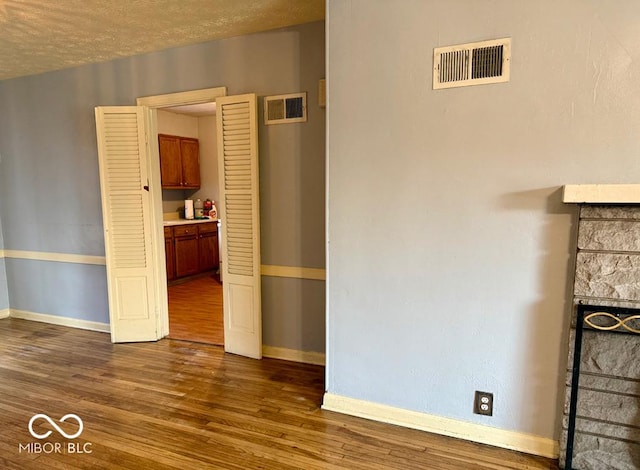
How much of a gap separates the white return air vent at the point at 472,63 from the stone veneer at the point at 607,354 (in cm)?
80

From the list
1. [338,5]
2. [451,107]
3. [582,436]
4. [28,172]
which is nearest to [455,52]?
[451,107]

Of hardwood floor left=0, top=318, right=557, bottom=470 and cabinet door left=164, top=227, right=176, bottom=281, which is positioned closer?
hardwood floor left=0, top=318, right=557, bottom=470

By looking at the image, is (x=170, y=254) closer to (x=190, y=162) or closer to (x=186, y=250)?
(x=186, y=250)

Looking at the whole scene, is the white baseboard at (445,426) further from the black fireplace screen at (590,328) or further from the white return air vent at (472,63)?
the white return air vent at (472,63)

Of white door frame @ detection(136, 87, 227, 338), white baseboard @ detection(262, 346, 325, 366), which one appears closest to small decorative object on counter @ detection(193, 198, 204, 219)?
white door frame @ detection(136, 87, 227, 338)

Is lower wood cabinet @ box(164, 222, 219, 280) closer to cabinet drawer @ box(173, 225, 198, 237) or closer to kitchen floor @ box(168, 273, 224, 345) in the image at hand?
cabinet drawer @ box(173, 225, 198, 237)

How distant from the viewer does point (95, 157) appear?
144 inches

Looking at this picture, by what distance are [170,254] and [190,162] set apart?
1.84 metres

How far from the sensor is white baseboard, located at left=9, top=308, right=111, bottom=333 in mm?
3846

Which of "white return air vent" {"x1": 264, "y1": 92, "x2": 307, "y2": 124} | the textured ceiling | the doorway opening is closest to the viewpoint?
the textured ceiling

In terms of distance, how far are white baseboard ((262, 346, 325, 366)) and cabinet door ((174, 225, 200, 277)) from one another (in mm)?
3152

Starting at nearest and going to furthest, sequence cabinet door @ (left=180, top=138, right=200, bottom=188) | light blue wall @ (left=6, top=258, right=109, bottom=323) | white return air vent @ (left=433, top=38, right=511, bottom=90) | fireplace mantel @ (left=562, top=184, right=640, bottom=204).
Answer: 1. fireplace mantel @ (left=562, top=184, right=640, bottom=204)
2. white return air vent @ (left=433, top=38, right=511, bottom=90)
3. light blue wall @ (left=6, top=258, right=109, bottom=323)
4. cabinet door @ (left=180, top=138, right=200, bottom=188)

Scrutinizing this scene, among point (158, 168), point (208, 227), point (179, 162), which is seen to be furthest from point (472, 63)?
point (179, 162)

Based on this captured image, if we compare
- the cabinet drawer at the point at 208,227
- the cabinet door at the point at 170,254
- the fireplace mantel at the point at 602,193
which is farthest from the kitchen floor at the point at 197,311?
the fireplace mantel at the point at 602,193
